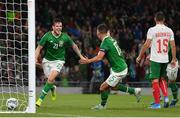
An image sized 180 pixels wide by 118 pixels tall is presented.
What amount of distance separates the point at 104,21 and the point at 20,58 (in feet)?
39.4

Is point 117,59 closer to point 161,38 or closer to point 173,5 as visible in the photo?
point 161,38

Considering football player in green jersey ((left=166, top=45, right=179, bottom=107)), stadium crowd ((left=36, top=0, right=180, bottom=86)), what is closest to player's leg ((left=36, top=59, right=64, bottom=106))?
football player in green jersey ((left=166, top=45, right=179, bottom=107))

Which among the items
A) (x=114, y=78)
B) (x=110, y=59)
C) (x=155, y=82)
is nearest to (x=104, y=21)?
(x=155, y=82)

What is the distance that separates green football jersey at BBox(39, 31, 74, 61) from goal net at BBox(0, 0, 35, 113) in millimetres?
512

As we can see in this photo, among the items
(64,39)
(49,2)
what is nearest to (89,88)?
Result: (49,2)

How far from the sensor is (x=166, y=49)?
16172 millimetres

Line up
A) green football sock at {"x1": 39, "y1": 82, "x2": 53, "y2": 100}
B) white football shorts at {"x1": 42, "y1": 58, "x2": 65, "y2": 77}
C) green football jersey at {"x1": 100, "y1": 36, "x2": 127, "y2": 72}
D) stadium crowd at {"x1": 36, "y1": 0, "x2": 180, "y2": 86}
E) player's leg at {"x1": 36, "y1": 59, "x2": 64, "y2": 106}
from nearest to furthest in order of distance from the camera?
1. green football jersey at {"x1": 100, "y1": 36, "x2": 127, "y2": 72}
2. green football sock at {"x1": 39, "y1": 82, "x2": 53, "y2": 100}
3. player's leg at {"x1": 36, "y1": 59, "x2": 64, "y2": 106}
4. white football shorts at {"x1": 42, "y1": 58, "x2": 65, "y2": 77}
5. stadium crowd at {"x1": 36, "y1": 0, "x2": 180, "y2": 86}

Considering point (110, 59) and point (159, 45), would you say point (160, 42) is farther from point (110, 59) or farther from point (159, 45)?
point (110, 59)

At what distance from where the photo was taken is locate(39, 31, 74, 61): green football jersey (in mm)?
16672

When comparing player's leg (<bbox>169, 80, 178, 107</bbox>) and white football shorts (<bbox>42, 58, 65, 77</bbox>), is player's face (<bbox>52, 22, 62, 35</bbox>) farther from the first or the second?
player's leg (<bbox>169, 80, 178, 107</bbox>)

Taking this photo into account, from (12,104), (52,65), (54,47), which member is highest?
(54,47)

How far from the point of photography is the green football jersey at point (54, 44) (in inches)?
656

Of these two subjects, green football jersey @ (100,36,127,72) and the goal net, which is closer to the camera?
the goal net

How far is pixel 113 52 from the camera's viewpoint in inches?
617
